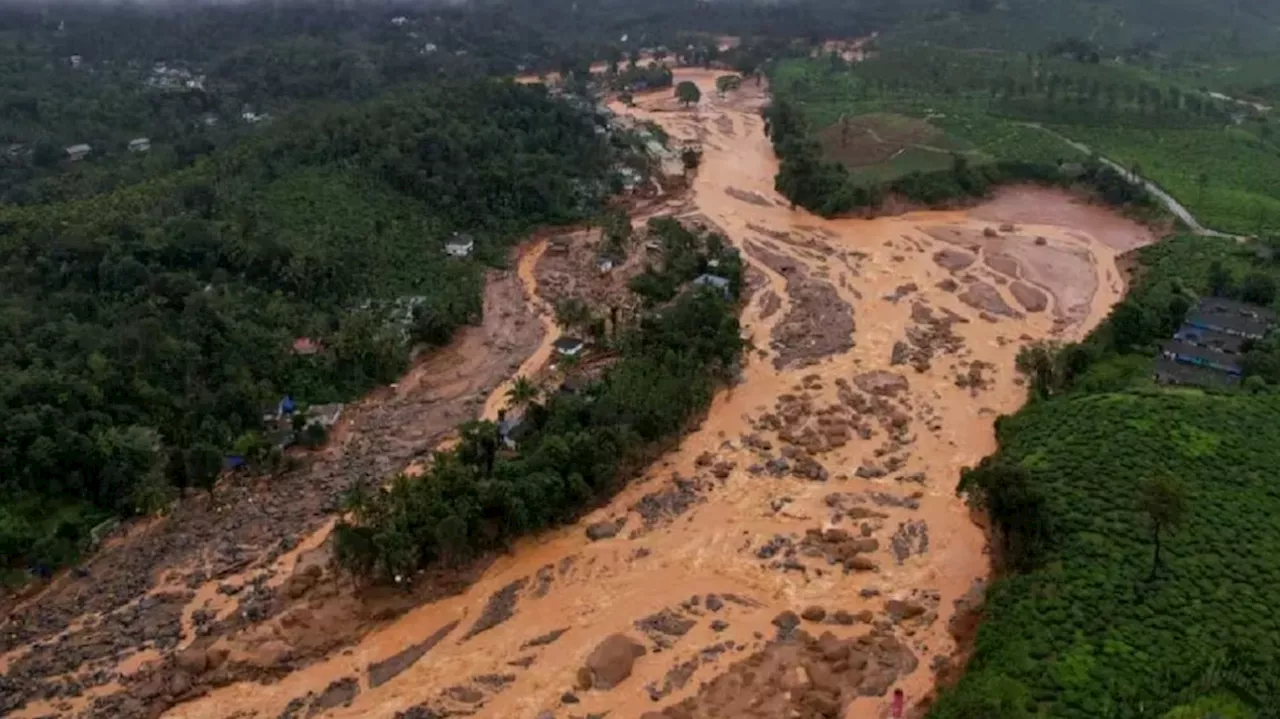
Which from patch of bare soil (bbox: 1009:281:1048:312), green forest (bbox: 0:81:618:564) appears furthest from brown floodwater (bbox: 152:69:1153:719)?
green forest (bbox: 0:81:618:564)

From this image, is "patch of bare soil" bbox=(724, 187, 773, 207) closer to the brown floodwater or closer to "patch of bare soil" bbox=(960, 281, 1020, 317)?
the brown floodwater

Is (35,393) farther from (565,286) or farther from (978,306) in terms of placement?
(978,306)

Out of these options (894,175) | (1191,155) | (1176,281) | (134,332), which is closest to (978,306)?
(1176,281)

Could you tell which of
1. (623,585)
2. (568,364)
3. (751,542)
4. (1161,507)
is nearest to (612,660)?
(623,585)

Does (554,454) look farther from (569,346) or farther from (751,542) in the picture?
(569,346)

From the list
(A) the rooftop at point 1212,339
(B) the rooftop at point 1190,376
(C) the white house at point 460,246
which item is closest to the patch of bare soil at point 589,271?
(C) the white house at point 460,246

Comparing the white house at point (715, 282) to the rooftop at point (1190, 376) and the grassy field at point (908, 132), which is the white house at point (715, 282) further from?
the grassy field at point (908, 132)
